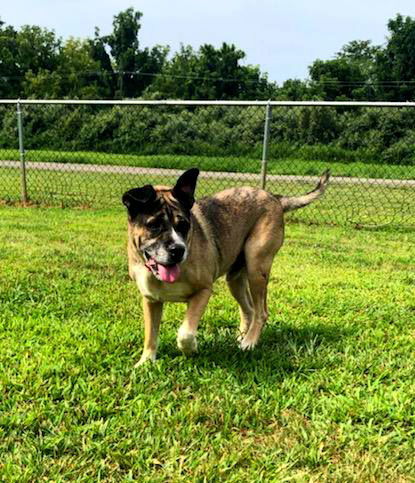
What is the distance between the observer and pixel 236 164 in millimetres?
11656

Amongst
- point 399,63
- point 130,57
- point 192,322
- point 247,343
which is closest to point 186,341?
point 192,322

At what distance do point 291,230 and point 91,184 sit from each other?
6.30 m

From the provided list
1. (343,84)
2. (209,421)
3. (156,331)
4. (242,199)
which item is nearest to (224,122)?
(242,199)

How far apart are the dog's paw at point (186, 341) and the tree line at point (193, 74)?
42.6 metres

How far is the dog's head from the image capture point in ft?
9.09

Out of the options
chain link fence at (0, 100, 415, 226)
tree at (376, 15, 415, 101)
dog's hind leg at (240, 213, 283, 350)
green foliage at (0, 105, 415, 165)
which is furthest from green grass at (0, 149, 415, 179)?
tree at (376, 15, 415, 101)

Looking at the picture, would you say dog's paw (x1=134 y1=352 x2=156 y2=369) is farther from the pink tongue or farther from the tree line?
the tree line

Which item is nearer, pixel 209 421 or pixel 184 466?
pixel 184 466

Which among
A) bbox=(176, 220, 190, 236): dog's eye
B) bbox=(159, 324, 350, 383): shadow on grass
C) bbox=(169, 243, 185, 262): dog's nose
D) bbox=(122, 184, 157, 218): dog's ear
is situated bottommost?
bbox=(159, 324, 350, 383): shadow on grass

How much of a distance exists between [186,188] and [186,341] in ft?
2.97

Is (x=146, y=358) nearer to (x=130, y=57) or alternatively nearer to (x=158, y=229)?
(x=158, y=229)

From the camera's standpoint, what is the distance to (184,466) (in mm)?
2211

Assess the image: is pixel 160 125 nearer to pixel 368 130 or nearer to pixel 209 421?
pixel 368 130

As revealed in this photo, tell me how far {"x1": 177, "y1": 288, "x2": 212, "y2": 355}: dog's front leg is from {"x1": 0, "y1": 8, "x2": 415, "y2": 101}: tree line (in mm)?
42515
